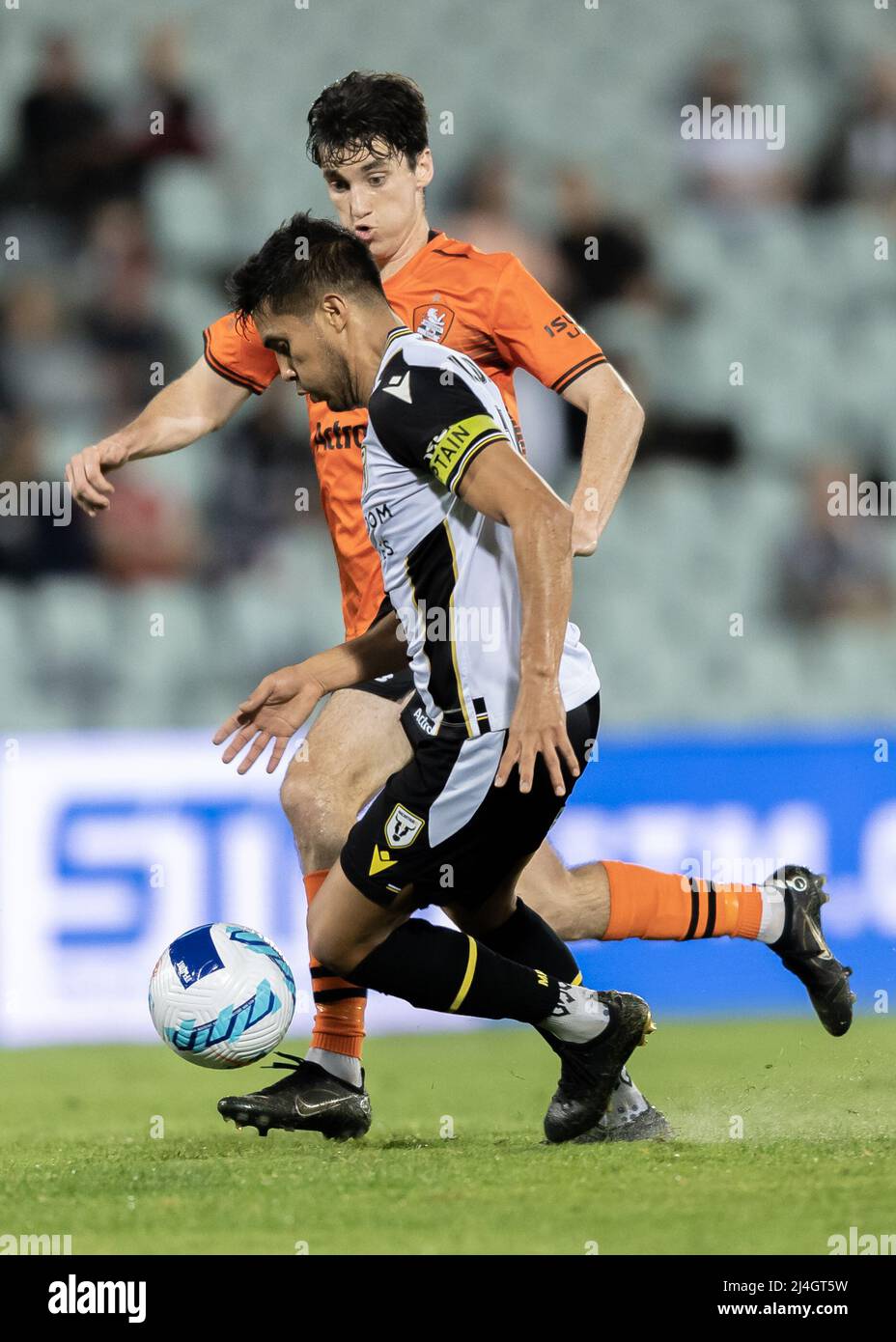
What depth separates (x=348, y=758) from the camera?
4.02m

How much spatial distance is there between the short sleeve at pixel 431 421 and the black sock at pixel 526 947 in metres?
1.07

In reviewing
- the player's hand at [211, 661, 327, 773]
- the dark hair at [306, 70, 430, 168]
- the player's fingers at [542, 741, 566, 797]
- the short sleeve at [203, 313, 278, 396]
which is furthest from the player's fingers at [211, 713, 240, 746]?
the dark hair at [306, 70, 430, 168]

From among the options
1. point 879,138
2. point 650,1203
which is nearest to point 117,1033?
point 650,1203

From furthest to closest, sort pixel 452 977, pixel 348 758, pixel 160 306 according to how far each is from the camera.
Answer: pixel 160 306 → pixel 348 758 → pixel 452 977

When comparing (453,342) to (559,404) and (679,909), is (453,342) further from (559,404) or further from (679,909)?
(559,404)

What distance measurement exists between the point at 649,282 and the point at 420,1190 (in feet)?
20.4

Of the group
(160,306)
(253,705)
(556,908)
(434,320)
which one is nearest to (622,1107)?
(556,908)

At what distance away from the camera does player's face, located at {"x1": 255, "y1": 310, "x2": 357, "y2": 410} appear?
137 inches

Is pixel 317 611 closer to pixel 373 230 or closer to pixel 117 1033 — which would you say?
pixel 117 1033

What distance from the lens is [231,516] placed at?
7816 mm

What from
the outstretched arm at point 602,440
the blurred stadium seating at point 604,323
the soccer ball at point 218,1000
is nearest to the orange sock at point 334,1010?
the soccer ball at point 218,1000

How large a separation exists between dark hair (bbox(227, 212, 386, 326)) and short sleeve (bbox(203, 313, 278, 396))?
904mm

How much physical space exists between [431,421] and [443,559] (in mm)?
284

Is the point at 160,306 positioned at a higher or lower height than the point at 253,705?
higher
